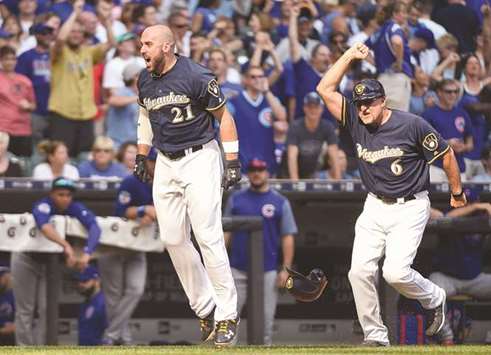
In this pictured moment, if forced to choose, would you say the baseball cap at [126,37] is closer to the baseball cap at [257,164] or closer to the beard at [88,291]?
the baseball cap at [257,164]

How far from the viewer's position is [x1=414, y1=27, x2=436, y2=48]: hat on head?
1509 cm

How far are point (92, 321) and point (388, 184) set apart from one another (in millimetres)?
3982

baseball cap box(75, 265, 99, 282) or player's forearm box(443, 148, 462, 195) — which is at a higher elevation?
player's forearm box(443, 148, 462, 195)

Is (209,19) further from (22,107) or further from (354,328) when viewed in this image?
(354,328)

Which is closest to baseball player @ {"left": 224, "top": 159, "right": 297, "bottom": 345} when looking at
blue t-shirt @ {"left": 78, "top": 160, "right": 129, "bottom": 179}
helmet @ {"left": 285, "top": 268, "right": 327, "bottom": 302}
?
blue t-shirt @ {"left": 78, "top": 160, "right": 129, "bottom": 179}

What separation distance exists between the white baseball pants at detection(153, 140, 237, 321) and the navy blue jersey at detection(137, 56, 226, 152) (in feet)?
0.35

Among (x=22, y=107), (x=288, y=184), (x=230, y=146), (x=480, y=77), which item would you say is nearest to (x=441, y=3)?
(x=480, y=77)

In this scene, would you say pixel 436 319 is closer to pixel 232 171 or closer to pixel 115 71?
pixel 232 171

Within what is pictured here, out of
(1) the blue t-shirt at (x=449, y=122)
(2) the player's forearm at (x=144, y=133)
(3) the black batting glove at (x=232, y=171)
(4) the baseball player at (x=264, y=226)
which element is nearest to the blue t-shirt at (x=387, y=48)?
(1) the blue t-shirt at (x=449, y=122)

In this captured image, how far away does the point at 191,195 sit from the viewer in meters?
8.63

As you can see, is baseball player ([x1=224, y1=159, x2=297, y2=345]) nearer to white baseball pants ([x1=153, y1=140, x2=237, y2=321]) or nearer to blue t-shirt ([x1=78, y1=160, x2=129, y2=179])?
blue t-shirt ([x1=78, y1=160, x2=129, y2=179])

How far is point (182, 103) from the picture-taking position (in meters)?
8.64

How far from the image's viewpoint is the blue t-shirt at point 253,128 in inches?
518

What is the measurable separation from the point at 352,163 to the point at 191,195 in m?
5.17
